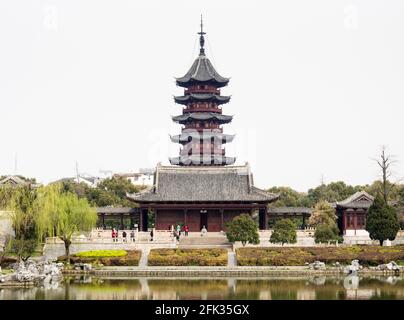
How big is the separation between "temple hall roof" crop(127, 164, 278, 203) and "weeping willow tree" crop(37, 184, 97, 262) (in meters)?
9.70

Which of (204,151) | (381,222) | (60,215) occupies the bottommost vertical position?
(381,222)

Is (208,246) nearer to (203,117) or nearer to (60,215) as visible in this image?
(60,215)

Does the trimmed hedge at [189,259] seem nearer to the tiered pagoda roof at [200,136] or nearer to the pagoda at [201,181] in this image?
the pagoda at [201,181]

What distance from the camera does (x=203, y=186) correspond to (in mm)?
58156

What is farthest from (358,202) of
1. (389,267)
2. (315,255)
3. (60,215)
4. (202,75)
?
(60,215)

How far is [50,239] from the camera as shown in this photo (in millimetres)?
46844

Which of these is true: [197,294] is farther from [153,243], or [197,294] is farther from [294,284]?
[153,243]

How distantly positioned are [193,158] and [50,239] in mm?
20166

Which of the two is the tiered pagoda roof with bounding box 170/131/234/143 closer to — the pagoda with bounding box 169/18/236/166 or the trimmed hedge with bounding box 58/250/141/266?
the pagoda with bounding box 169/18/236/166

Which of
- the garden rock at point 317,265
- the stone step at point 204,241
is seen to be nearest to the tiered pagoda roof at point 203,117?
the stone step at point 204,241

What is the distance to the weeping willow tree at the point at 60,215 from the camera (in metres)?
42.7

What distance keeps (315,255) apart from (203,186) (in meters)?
16.4

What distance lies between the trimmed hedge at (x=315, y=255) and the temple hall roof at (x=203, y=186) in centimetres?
1062
